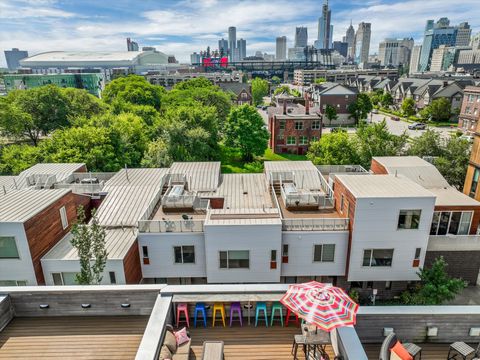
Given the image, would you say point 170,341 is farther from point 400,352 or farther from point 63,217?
point 63,217

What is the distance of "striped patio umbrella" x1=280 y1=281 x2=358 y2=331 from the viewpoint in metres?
7.36

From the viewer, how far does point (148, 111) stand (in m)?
55.0

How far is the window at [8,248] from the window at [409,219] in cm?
2032

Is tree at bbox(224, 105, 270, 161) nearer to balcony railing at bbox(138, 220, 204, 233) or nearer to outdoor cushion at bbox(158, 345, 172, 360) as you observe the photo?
balcony railing at bbox(138, 220, 204, 233)

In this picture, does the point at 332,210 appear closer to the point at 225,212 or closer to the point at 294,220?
the point at 294,220

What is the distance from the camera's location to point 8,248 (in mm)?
15648

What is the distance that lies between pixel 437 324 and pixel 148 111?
5361 cm

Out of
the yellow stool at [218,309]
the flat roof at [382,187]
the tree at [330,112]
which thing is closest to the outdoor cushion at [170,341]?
the yellow stool at [218,309]

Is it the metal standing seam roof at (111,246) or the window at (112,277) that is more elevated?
the metal standing seam roof at (111,246)

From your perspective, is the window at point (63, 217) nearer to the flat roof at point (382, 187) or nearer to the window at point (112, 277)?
the window at point (112, 277)

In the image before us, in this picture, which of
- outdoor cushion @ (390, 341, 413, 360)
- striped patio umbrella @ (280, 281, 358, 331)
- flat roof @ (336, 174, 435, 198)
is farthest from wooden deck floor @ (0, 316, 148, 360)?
flat roof @ (336, 174, 435, 198)

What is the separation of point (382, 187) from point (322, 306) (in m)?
12.5

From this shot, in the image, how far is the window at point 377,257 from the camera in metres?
18.1

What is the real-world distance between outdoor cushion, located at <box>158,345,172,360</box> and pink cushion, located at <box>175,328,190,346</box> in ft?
1.85
